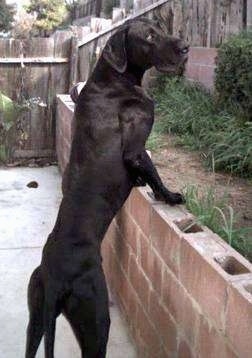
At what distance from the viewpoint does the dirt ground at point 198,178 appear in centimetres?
390

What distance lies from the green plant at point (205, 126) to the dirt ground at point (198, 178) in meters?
0.11

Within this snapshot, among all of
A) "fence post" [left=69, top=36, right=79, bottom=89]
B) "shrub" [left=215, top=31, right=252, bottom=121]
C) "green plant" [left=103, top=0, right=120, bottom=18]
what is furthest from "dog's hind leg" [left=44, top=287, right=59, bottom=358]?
"green plant" [left=103, top=0, right=120, bottom=18]

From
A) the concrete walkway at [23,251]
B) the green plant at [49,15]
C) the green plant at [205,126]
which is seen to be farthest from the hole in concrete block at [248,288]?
the green plant at [49,15]

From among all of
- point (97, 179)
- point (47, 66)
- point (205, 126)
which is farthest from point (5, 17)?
point (97, 179)

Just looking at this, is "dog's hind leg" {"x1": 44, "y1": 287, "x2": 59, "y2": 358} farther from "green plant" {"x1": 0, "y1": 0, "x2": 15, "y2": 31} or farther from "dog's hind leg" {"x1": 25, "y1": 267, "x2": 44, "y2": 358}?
"green plant" {"x1": 0, "y1": 0, "x2": 15, "y2": 31}

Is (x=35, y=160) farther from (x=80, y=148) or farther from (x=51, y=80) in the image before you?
(x=80, y=148)

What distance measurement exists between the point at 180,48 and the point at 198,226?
0.94 metres

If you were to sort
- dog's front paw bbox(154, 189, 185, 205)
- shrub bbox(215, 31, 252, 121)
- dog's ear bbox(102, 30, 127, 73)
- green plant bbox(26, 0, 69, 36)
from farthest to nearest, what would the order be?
green plant bbox(26, 0, 69, 36) → shrub bbox(215, 31, 252, 121) → dog's front paw bbox(154, 189, 185, 205) → dog's ear bbox(102, 30, 127, 73)

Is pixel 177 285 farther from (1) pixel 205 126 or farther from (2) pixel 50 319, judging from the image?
(1) pixel 205 126

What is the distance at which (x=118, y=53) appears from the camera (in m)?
3.21

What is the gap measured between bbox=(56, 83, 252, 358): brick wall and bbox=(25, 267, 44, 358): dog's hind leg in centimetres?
68

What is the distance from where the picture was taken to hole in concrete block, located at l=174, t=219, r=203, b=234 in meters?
3.11

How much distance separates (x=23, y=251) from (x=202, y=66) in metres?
3.53

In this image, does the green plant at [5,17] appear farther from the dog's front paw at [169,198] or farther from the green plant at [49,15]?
the dog's front paw at [169,198]
